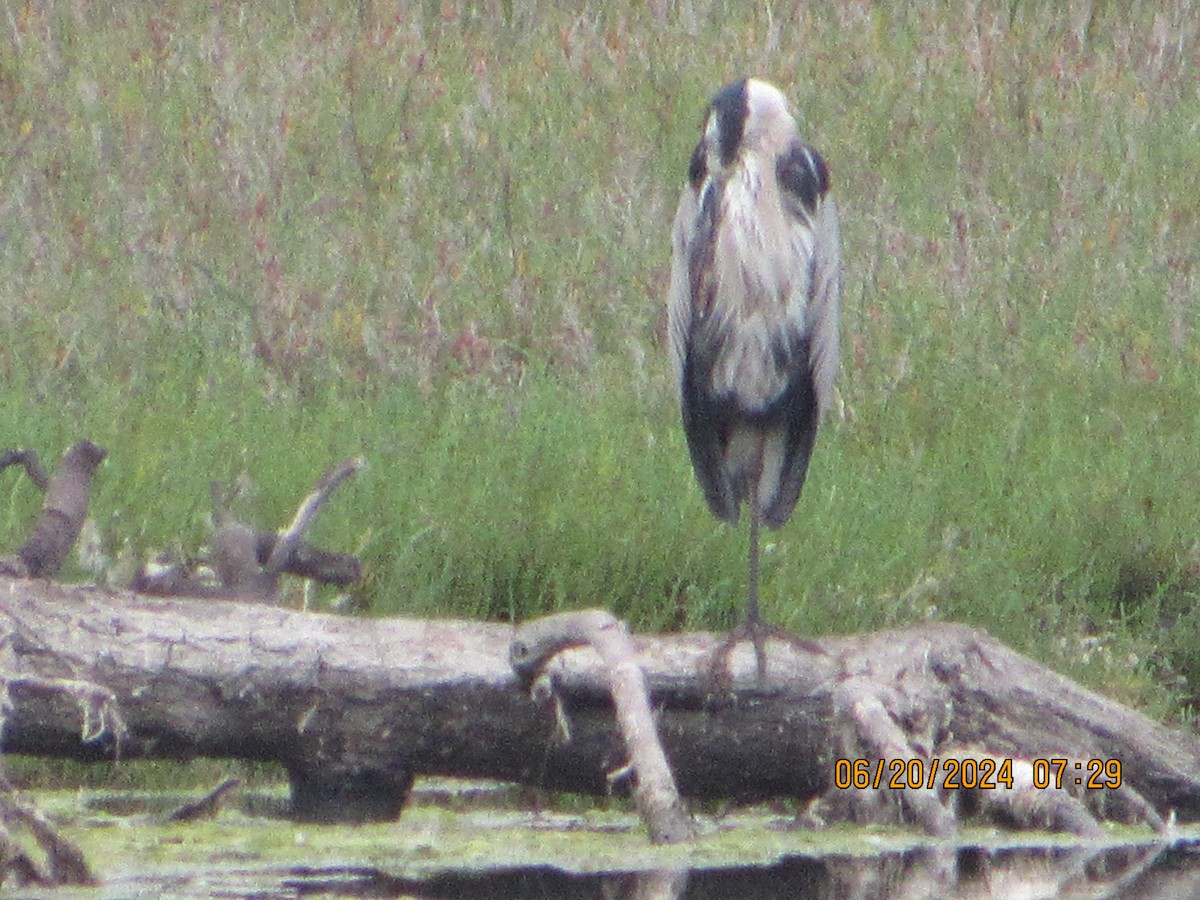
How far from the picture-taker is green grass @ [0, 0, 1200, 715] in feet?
→ 19.8

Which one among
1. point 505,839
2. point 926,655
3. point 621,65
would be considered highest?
point 621,65

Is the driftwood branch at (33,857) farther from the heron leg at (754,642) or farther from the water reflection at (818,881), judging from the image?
the heron leg at (754,642)

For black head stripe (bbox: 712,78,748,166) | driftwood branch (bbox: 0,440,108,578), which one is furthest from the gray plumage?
driftwood branch (bbox: 0,440,108,578)

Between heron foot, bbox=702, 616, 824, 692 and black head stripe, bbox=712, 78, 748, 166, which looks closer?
heron foot, bbox=702, 616, 824, 692

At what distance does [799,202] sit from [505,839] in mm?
1742

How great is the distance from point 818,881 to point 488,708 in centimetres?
71

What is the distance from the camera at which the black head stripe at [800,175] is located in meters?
5.60

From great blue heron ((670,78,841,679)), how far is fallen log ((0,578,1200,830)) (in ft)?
2.28

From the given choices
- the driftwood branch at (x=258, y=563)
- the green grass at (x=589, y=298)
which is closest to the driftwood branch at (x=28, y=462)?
the driftwood branch at (x=258, y=563)

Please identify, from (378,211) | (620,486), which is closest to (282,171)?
(378,211)

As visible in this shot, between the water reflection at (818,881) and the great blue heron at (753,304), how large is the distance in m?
0.94

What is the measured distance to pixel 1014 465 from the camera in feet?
22.8

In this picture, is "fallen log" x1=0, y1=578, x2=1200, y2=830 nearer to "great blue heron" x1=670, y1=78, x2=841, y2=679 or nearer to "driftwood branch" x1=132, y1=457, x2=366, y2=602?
"driftwood branch" x1=132, y1=457, x2=366, y2=602

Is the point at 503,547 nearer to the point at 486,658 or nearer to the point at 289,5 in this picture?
the point at 486,658
